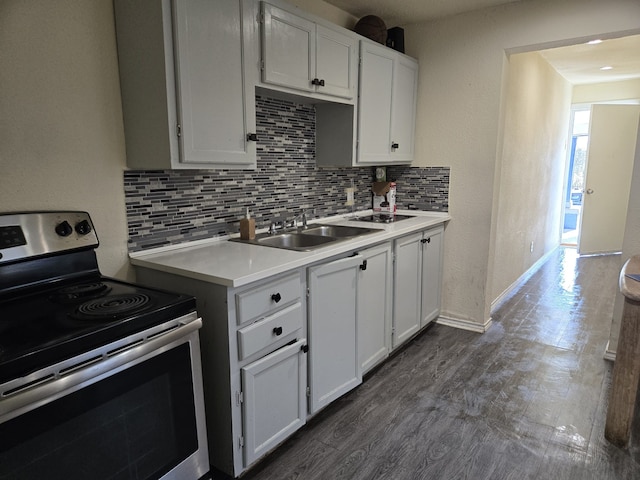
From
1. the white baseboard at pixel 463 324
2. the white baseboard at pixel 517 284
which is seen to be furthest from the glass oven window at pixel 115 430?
the white baseboard at pixel 517 284

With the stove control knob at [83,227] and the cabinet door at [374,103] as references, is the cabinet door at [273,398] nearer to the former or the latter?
the stove control knob at [83,227]

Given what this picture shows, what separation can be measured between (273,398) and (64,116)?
1.39 metres

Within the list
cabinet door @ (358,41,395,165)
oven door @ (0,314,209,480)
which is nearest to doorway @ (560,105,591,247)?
cabinet door @ (358,41,395,165)

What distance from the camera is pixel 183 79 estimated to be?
1681 millimetres

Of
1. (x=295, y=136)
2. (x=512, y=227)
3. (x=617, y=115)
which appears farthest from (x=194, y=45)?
(x=617, y=115)

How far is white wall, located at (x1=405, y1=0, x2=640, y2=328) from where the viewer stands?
9.34 ft

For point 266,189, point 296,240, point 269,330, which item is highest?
point 266,189

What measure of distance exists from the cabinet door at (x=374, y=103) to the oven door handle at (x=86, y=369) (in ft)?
5.95

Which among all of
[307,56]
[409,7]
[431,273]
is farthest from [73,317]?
[409,7]

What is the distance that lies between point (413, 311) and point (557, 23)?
2067 mm

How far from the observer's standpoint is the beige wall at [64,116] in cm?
149

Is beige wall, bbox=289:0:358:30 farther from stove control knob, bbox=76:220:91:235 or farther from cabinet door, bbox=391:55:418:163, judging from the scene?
stove control knob, bbox=76:220:91:235

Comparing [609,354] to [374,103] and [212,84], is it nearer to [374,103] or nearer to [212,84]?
[374,103]

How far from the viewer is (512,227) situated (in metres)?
4.13
